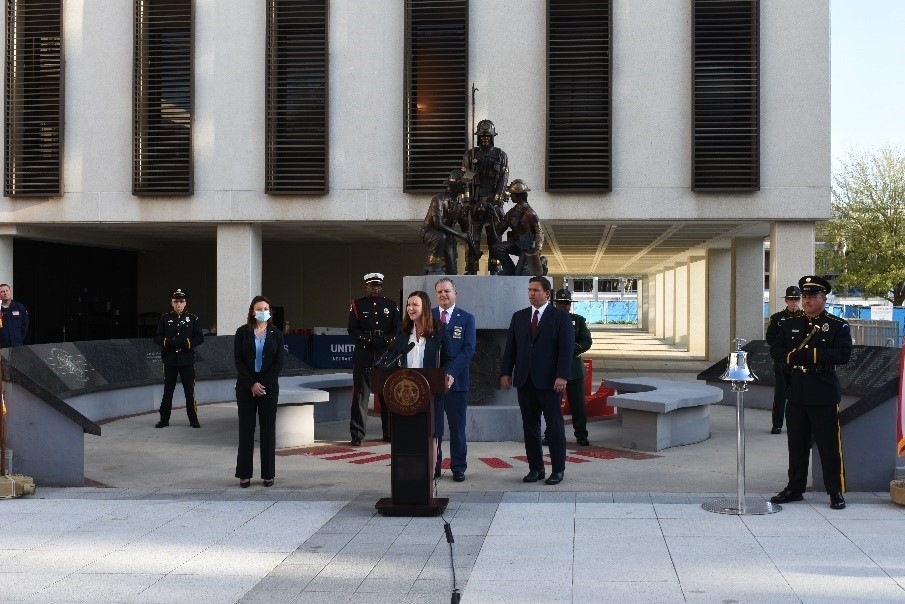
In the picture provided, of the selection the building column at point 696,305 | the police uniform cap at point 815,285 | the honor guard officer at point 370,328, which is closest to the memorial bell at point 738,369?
the police uniform cap at point 815,285

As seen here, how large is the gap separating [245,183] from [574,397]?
13.3 meters

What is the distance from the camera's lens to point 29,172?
23594 millimetres

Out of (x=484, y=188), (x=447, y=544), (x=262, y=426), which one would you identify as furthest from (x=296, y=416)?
(x=447, y=544)

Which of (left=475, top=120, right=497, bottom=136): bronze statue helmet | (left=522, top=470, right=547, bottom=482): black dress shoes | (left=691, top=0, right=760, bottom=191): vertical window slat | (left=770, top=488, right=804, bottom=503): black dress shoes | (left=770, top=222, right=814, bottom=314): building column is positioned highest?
(left=691, top=0, right=760, bottom=191): vertical window slat

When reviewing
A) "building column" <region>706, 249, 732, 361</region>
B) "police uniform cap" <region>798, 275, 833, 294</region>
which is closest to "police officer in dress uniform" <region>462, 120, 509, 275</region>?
"police uniform cap" <region>798, 275, 833, 294</region>

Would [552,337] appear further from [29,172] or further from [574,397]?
[29,172]

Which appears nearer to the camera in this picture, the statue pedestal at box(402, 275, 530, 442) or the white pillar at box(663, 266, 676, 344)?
the statue pedestal at box(402, 275, 530, 442)

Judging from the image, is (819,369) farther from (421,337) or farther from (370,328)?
(370,328)

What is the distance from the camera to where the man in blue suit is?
8.88m

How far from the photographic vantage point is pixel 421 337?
8.54 meters

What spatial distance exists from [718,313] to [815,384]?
24188mm

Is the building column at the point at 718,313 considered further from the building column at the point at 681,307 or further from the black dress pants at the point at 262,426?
the black dress pants at the point at 262,426

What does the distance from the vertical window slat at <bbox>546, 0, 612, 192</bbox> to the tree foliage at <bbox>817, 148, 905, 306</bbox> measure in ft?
92.9

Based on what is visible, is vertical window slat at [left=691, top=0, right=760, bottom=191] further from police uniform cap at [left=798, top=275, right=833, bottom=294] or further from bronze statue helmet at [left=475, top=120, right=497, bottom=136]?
police uniform cap at [left=798, top=275, right=833, bottom=294]
